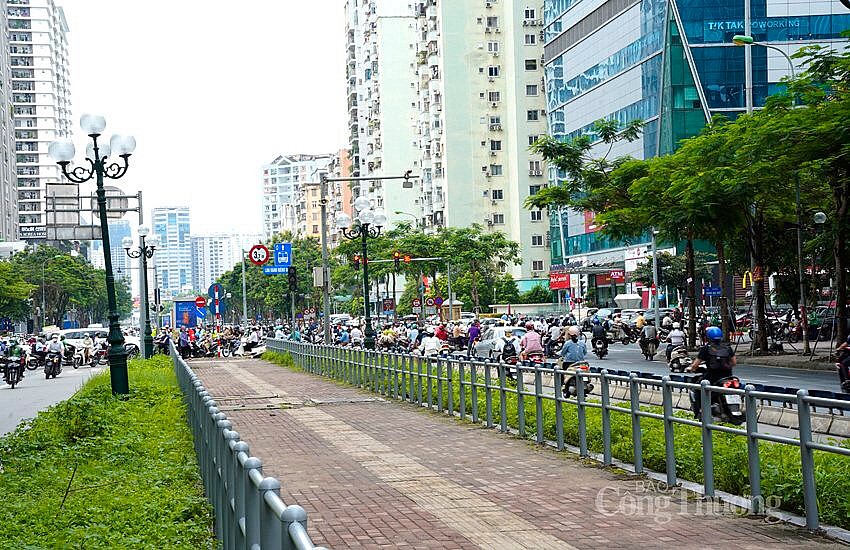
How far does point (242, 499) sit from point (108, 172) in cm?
2070

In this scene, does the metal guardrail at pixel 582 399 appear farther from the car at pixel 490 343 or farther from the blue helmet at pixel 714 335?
the car at pixel 490 343

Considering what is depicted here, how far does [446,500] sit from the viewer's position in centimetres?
1104

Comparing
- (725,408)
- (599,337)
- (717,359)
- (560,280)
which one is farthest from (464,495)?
(560,280)

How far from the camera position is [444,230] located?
92.6 meters

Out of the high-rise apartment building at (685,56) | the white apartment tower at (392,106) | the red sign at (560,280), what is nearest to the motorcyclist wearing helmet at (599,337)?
the high-rise apartment building at (685,56)

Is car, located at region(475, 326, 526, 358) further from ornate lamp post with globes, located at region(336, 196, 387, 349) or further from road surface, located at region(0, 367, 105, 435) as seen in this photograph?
road surface, located at region(0, 367, 105, 435)

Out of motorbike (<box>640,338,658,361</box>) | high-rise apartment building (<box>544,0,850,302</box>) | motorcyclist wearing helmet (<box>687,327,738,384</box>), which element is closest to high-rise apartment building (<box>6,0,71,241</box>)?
high-rise apartment building (<box>544,0,850,302</box>)

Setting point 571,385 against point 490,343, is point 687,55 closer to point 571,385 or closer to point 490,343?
point 490,343

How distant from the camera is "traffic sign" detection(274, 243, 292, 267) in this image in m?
47.3

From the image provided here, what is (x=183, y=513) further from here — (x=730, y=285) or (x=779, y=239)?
(x=730, y=285)

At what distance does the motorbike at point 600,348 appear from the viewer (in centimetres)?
4344

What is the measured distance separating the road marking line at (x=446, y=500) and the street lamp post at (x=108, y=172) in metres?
6.85

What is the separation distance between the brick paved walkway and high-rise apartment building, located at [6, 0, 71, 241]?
166329 millimetres

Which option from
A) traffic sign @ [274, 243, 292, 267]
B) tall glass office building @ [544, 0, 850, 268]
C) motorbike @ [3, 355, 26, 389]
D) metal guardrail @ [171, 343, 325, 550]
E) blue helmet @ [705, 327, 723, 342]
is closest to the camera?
metal guardrail @ [171, 343, 325, 550]
